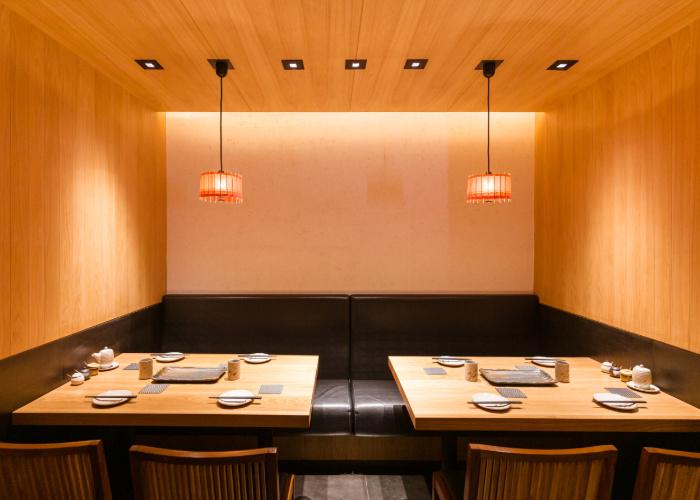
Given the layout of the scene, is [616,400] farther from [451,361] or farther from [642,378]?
[451,361]

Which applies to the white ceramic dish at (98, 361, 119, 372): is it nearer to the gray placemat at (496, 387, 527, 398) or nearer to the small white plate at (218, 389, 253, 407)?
the small white plate at (218, 389, 253, 407)

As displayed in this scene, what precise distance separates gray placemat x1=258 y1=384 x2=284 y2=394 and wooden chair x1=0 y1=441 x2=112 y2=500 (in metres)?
0.77

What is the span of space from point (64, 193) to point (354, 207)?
2186 millimetres

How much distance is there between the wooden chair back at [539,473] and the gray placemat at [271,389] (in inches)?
40.3

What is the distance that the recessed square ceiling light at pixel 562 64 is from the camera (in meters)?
2.59

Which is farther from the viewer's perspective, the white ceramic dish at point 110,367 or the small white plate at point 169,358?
the small white plate at point 169,358

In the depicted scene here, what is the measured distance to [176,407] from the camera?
190cm

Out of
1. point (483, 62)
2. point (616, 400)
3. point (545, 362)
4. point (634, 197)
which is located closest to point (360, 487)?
point (545, 362)

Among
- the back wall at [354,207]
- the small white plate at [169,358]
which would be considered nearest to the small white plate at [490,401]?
the small white plate at [169,358]

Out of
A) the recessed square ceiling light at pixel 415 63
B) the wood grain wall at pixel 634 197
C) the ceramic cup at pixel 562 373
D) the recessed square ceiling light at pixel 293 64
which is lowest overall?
the ceramic cup at pixel 562 373

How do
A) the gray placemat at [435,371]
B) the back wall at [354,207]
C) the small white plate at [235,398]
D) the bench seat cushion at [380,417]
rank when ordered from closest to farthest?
1. the small white plate at [235,398]
2. the gray placemat at [435,371]
3. the bench seat cushion at [380,417]
4. the back wall at [354,207]

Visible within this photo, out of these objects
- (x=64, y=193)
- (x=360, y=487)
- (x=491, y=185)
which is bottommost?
(x=360, y=487)

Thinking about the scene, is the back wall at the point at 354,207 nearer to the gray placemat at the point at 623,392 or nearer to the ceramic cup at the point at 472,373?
the ceramic cup at the point at 472,373

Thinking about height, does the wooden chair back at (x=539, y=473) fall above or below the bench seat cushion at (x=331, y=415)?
above
